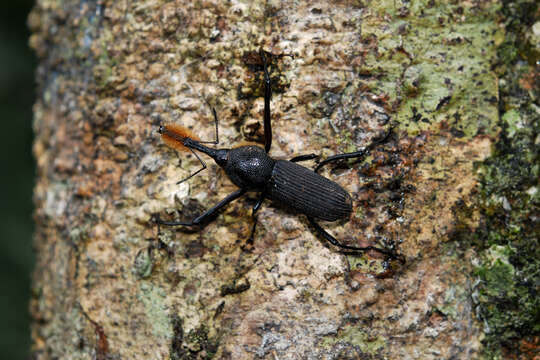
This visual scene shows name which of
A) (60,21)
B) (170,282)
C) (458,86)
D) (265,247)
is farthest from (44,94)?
(458,86)

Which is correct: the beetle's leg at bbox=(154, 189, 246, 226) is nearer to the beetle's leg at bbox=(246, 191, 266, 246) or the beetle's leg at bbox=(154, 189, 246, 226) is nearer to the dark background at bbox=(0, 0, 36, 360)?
the beetle's leg at bbox=(246, 191, 266, 246)

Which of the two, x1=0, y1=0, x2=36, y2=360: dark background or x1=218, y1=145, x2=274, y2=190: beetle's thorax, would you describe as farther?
x1=0, y1=0, x2=36, y2=360: dark background

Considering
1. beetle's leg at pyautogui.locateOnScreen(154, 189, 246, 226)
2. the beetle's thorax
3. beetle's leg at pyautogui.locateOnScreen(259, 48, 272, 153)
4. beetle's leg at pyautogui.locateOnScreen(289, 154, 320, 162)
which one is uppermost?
beetle's leg at pyautogui.locateOnScreen(259, 48, 272, 153)

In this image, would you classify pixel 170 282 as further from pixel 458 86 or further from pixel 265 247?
pixel 458 86

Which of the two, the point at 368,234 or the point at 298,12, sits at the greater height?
the point at 298,12

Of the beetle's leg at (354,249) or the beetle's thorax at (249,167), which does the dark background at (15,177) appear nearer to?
the beetle's thorax at (249,167)

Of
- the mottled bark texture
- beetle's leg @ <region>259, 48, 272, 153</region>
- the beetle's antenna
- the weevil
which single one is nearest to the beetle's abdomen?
the weevil
